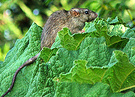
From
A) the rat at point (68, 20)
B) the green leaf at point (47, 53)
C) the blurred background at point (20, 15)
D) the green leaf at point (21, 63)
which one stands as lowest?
the green leaf at point (47, 53)

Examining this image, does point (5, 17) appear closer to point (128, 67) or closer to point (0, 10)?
point (0, 10)

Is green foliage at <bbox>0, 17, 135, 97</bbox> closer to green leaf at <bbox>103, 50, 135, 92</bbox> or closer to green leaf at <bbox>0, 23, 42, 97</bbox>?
green leaf at <bbox>103, 50, 135, 92</bbox>

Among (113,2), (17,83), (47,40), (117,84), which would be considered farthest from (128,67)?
(113,2)

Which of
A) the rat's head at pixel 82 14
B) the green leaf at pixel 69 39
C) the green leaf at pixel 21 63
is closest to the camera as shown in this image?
the green leaf at pixel 69 39

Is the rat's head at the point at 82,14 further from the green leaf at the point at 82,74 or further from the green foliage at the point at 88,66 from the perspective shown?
the green leaf at the point at 82,74

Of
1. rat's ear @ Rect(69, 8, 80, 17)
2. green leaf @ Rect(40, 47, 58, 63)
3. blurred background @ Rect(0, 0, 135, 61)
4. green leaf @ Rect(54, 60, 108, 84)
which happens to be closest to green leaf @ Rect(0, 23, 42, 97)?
green leaf @ Rect(40, 47, 58, 63)

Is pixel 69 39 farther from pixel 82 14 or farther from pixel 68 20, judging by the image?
pixel 82 14

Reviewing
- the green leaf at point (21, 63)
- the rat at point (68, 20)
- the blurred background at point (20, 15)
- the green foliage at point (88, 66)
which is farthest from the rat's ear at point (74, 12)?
the green foliage at point (88, 66)
